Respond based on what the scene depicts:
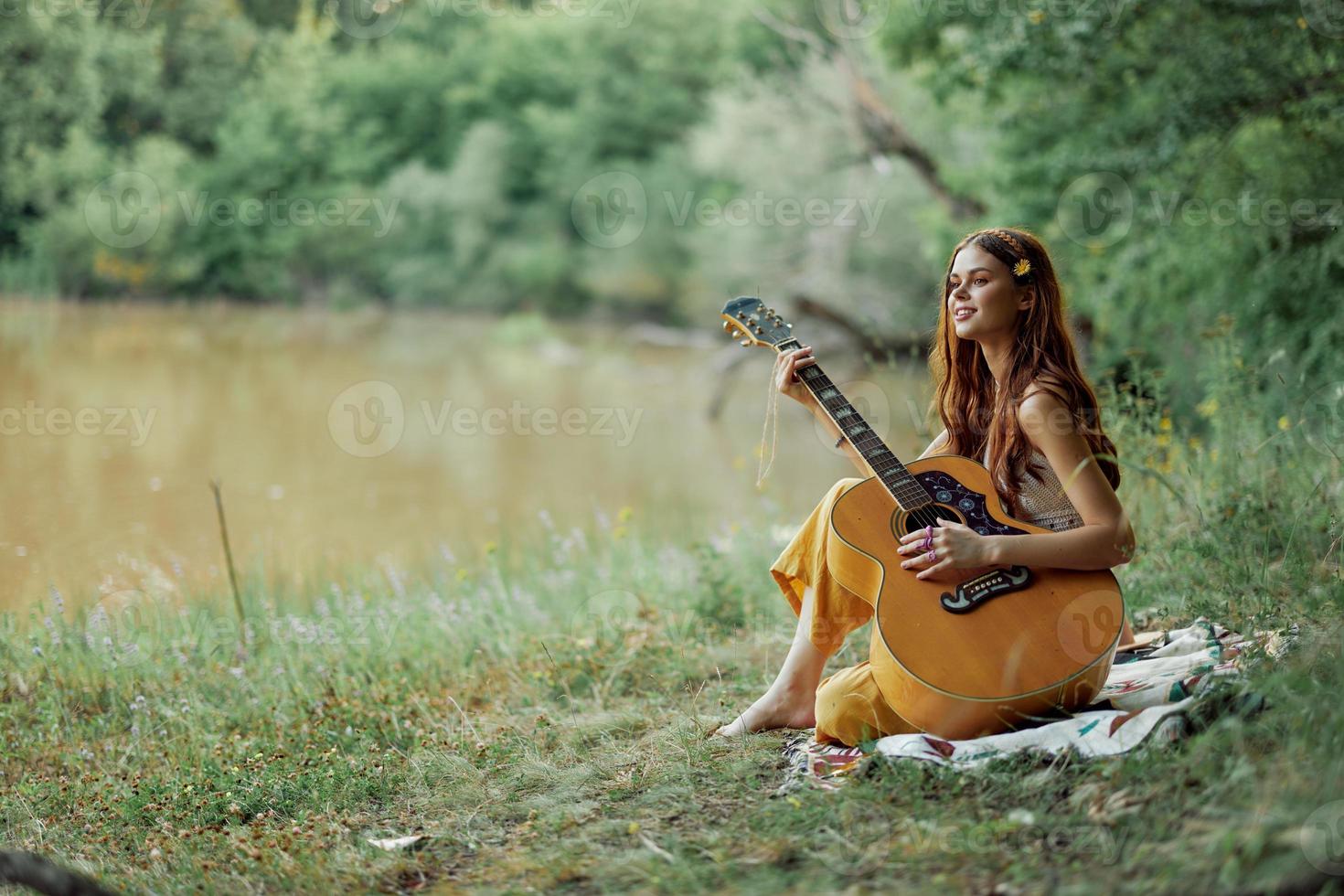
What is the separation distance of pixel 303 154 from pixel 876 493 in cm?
2534

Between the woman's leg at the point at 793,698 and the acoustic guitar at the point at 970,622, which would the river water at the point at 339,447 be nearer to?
the woman's leg at the point at 793,698

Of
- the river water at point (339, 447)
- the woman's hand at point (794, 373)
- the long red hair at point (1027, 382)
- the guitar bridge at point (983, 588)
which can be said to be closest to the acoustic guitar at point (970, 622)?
the guitar bridge at point (983, 588)

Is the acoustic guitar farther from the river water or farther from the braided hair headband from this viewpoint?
the river water

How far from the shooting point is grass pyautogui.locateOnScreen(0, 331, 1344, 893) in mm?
2123

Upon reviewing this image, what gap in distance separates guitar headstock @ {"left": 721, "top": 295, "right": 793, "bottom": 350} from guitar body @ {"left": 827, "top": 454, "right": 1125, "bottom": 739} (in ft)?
2.18

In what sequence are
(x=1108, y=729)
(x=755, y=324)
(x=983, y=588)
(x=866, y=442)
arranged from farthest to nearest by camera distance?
(x=755, y=324) < (x=866, y=442) < (x=983, y=588) < (x=1108, y=729)

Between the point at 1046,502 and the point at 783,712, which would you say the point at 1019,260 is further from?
the point at 783,712

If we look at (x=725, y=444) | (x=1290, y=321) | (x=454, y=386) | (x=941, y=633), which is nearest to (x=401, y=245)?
(x=454, y=386)

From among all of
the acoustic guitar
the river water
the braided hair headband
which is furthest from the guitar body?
the river water

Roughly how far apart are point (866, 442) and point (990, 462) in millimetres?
312

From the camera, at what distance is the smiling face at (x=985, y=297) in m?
2.84

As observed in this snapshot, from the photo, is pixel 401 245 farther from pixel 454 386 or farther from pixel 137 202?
pixel 454 386

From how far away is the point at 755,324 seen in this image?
10.5ft

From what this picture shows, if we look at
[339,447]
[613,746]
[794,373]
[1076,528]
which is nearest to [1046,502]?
[1076,528]
